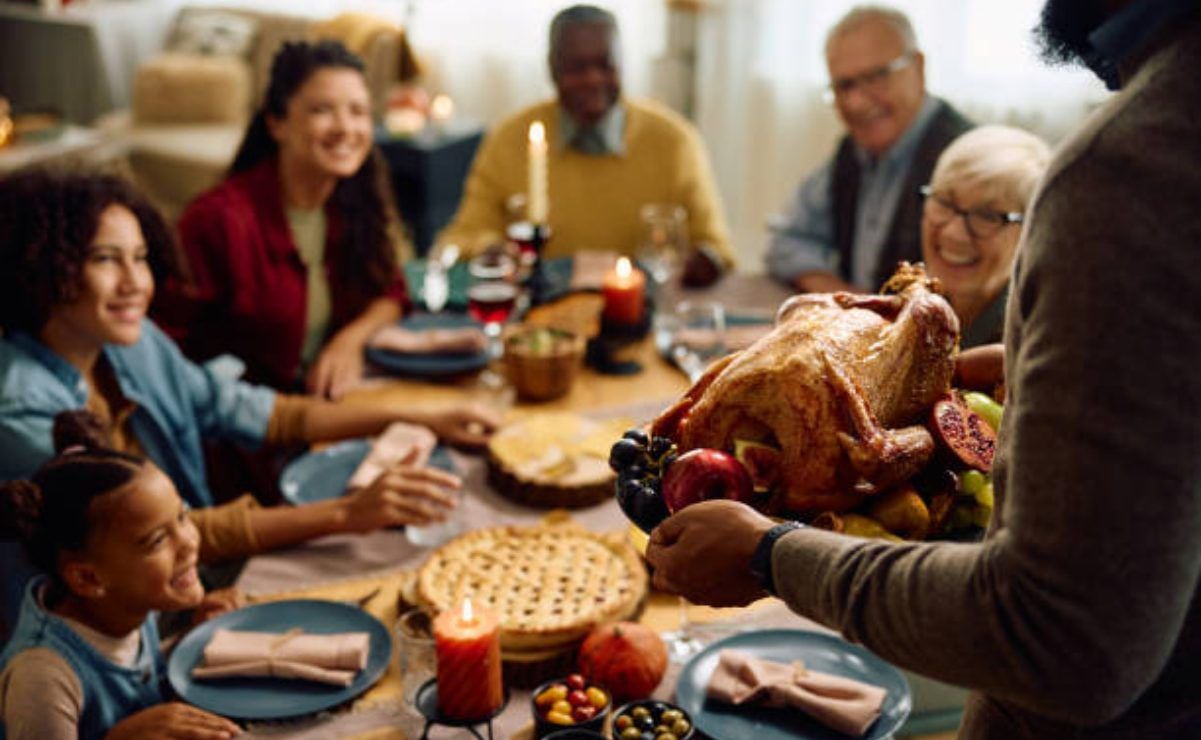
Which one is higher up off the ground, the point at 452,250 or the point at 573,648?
the point at 452,250

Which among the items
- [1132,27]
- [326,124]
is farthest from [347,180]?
[1132,27]

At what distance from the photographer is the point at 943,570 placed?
32.1 inches

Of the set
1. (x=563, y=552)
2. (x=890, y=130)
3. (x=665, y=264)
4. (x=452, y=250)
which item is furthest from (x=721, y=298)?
(x=563, y=552)

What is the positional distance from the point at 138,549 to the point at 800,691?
864 millimetres

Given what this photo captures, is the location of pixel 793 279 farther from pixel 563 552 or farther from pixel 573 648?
pixel 573 648

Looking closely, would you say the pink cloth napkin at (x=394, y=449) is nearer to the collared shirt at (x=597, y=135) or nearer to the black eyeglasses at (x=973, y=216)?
the black eyeglasses at (x=973, y=216)

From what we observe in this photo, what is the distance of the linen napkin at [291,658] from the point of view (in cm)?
143

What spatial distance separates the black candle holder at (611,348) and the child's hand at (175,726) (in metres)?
1.22

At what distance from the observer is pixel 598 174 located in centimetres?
351

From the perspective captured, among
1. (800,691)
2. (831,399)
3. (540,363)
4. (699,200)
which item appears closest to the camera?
(831,399)

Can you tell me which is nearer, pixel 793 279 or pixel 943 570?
pixel 943 570

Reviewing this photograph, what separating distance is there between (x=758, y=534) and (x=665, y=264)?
6.05 feet

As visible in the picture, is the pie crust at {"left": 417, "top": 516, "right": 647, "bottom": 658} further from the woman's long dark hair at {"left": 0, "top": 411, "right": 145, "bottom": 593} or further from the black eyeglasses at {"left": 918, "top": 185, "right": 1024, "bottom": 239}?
the black eyeglasses at {"left": 918, "top": 185, "right": 1024, "bottom": 239}

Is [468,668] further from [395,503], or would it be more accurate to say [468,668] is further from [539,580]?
[395,503]
